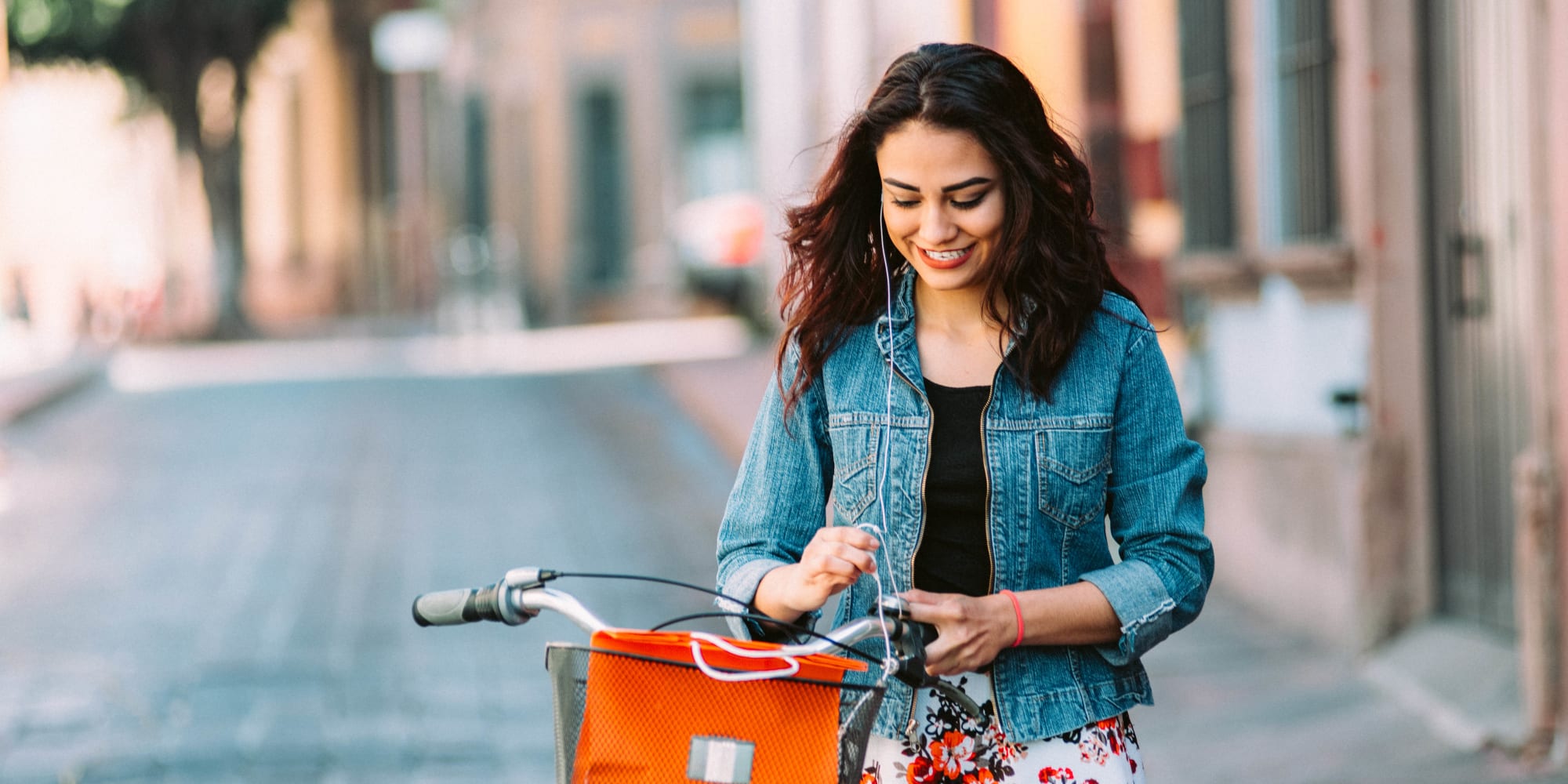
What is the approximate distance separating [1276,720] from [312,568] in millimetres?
5092

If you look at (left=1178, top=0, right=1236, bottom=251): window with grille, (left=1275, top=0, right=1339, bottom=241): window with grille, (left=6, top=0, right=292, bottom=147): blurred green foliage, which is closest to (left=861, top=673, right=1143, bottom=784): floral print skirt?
(left=1275, top=0, right=1339, bottom=241): window with grille

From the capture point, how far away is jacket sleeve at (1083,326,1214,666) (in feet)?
8.06

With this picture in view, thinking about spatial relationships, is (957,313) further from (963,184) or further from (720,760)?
(720,760)

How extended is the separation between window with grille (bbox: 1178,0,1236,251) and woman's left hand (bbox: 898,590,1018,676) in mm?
6442

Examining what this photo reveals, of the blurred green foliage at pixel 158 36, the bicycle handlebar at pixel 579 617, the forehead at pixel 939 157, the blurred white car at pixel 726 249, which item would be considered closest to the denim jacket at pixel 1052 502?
the bicycle handlebar at pixel 579 617

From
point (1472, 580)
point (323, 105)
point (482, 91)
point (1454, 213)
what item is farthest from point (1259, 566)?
point (323, 105)

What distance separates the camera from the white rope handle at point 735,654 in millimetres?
2139

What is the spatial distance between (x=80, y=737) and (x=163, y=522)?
4.72 m

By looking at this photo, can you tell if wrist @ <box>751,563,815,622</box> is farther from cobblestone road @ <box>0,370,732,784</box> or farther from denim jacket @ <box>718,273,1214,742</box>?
cobblestone road @ <box>0,370,732,784</box>

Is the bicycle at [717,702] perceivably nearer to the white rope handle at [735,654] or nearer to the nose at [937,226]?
the white rope handle at [735,654]

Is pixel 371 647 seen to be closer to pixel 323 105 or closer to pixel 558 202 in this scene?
pixel 558 202

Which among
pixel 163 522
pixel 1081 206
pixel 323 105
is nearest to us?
pixel 1081 206

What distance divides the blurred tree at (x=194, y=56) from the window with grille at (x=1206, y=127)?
21804mm

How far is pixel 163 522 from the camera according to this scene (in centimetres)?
1105
